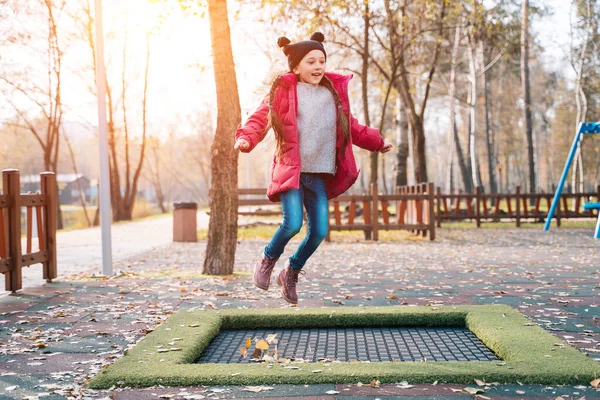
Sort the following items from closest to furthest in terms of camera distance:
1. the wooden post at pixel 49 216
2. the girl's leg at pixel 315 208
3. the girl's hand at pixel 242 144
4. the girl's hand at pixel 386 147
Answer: the girl's hand at pixel 242 144, the girl's leg at pixel 315 208, the girl's hand at pixel 386 147, the wooden post at pixel 49 216

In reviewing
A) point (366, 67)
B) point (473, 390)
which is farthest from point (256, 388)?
point (366, 67)

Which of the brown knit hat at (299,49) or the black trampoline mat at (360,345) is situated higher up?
the brown knit hat at (299,49)

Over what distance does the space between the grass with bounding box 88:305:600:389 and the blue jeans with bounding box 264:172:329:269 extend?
0.69m

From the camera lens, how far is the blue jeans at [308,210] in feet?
15.5

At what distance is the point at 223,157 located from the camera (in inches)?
333

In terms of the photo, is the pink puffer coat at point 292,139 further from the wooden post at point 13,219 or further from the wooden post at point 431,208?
the wooden post at point 431,208

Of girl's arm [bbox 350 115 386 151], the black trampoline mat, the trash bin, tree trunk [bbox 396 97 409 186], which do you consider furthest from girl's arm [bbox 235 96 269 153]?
tree trunk [bbox 396 97 409 186]

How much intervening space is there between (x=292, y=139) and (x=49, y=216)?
4408mm

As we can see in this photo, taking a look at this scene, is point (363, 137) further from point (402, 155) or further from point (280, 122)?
point (402, 155)

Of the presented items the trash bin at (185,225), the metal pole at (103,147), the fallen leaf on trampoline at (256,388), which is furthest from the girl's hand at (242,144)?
the trash bin at (185,225)

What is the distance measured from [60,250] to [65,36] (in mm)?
12977

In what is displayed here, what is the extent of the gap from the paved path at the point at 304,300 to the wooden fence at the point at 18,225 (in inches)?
12.0

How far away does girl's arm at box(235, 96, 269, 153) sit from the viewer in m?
4.61

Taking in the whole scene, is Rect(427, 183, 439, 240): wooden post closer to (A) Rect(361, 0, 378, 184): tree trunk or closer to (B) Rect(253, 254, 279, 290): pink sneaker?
(A) Rect(361, 0, 378, 184): tree trunk
